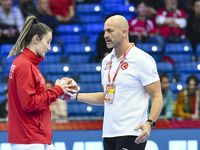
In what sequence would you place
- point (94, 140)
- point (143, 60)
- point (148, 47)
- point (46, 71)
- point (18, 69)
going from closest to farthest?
point (18, 69), point (143, 60), point (94, 140), point (46, 71), point (148, 47)

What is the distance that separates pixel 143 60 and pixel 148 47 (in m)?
4.28

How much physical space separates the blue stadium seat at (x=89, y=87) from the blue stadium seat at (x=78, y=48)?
1.08 meters

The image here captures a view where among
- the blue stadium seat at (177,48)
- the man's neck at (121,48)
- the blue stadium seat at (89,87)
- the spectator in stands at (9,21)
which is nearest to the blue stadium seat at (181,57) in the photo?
the blue stadium seat at (177,48)

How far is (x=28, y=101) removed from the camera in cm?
261

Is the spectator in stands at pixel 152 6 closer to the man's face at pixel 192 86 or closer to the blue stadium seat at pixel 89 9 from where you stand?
the blue stadium seat at pixel 89 9

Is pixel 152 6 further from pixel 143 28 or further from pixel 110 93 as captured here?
pixel 110 93

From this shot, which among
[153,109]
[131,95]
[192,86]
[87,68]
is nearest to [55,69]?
[87,68]

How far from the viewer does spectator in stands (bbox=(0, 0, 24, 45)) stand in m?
7.45

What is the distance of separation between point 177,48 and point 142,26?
0.90 meters

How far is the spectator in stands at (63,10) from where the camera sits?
805cm

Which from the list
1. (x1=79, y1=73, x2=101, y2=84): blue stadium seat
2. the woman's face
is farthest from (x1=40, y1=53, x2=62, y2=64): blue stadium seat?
the woman's face

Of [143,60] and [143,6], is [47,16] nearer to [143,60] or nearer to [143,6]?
[143,6]

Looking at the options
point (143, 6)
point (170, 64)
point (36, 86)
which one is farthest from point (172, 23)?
point (36, 86)

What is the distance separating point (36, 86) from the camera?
2.73m
